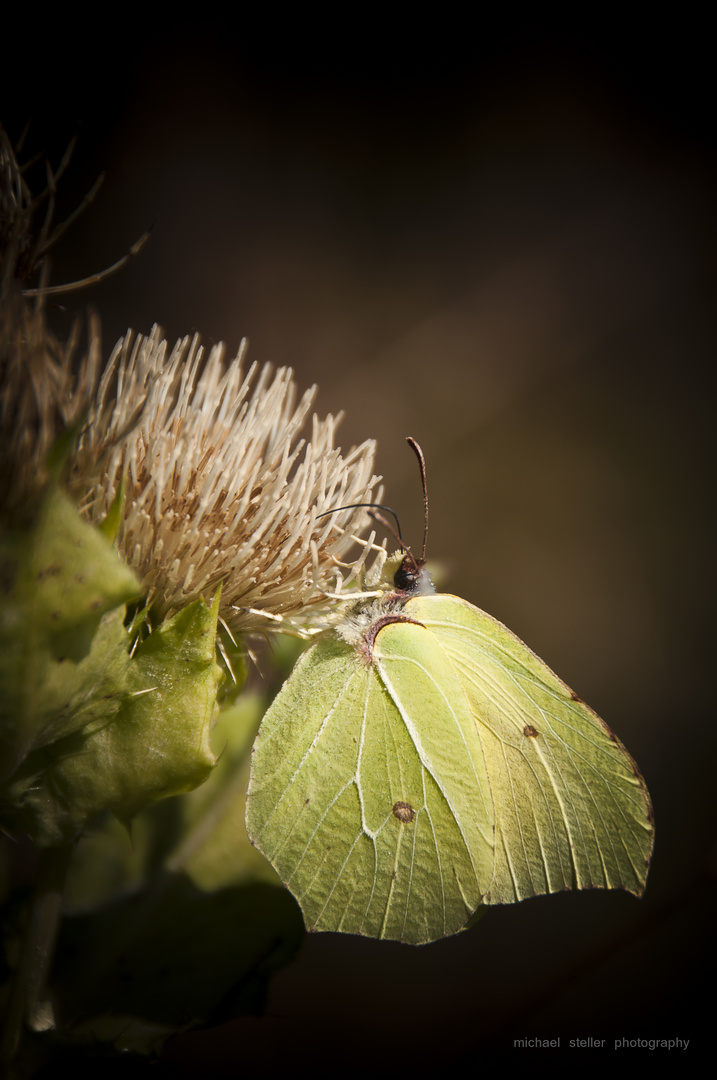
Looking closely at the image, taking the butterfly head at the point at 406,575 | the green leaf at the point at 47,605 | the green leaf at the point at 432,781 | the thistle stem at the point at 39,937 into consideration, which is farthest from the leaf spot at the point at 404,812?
the green leaf at the point at 47,605

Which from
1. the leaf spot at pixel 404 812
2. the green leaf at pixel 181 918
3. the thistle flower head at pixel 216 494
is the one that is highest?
the thistle flower head at pixel 216 494

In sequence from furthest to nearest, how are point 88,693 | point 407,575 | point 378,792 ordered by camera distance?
1. point 407,575
2. point 378,792
3. point 88,693

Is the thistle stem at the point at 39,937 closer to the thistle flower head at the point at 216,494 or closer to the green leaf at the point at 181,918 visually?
the green leaf at the point at 181,918

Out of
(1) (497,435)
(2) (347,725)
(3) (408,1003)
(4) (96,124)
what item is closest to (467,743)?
(2) (347,725)

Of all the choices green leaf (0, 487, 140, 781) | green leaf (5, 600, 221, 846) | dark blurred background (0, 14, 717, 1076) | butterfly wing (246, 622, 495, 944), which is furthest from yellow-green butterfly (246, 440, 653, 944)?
dark blurred background (0, 14, 717, 1076)

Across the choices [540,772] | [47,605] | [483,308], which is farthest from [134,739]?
[483,308]

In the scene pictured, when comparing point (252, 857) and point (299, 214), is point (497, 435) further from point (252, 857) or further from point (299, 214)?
point (252, 857)

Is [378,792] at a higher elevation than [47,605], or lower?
lower

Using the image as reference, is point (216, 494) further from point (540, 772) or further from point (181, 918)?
point (181, 918)
